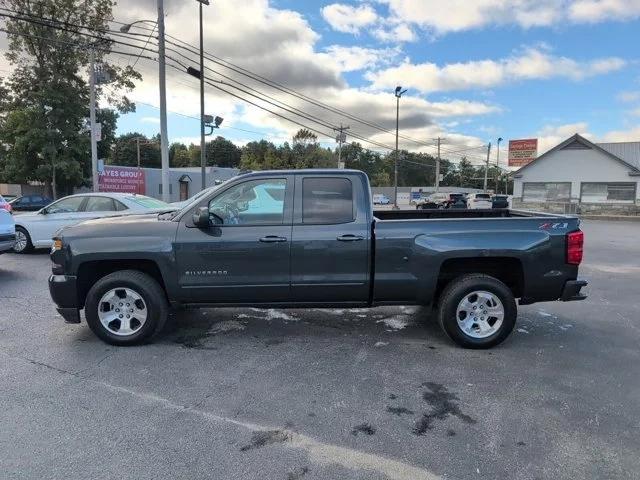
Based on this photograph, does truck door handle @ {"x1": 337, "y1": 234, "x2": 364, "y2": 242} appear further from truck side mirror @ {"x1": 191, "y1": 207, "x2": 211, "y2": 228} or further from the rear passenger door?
truck side mirror @ {"x1": 191, "y1": 207, "x2": 211, "y2": 228}

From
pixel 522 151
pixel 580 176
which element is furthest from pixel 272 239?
pixel 522 151

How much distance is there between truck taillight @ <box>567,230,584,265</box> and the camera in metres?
4.96

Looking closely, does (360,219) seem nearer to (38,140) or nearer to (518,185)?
(38,140)

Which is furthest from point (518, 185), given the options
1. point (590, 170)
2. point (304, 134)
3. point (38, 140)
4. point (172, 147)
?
point (172, 147)

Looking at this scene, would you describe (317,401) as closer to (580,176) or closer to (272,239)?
(272,239)

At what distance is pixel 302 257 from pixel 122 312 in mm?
2002

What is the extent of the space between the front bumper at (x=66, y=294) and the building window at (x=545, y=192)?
1508 inches

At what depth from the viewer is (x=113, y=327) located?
5059mm

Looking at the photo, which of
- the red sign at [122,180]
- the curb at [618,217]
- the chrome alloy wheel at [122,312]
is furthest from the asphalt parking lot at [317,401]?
the red sign at [122,180]

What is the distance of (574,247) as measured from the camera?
16.3 ft

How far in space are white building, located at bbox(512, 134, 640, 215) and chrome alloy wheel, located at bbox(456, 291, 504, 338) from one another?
32191 millimetres

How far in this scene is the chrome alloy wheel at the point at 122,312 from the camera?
5.00 metres

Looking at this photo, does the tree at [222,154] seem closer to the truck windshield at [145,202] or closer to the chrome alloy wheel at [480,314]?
the truck windshield at [145,202]

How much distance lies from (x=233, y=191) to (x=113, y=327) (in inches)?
75.6
